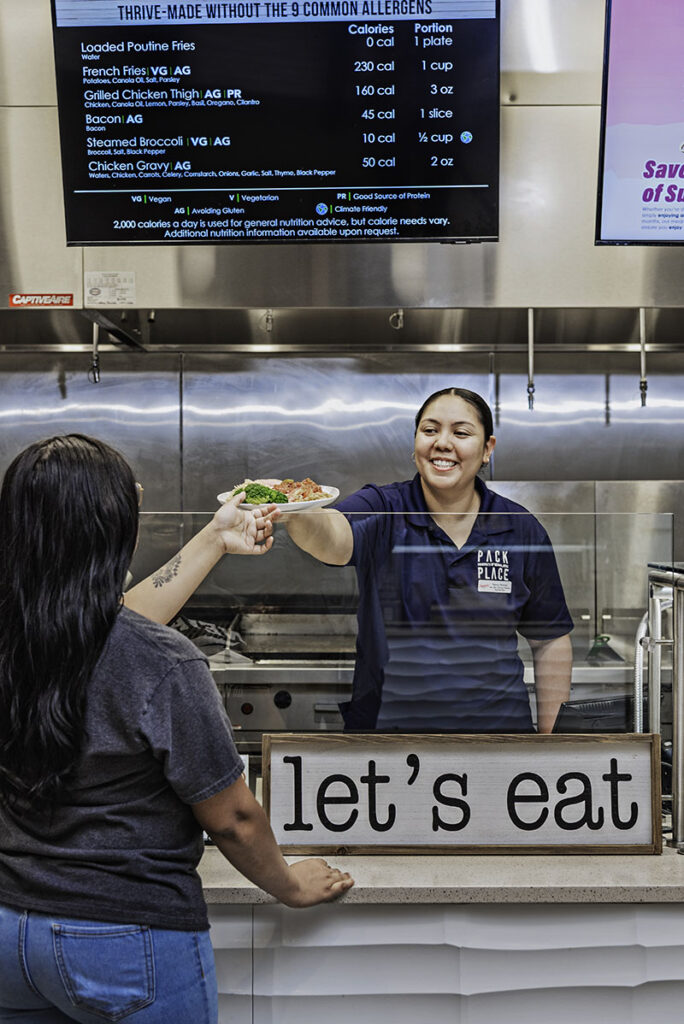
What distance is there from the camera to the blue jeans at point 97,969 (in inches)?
44.2

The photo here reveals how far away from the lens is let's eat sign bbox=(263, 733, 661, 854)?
1540 mm

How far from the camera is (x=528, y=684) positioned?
5.17ft

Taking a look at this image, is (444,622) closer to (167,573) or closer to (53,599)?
(167,573)

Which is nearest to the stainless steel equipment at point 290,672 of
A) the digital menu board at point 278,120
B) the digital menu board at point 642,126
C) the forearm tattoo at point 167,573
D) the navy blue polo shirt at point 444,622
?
the navy blue polo shirt at point 444,622

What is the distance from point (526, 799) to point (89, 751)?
0.74 m

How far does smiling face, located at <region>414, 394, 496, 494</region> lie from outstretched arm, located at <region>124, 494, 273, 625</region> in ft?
1.71

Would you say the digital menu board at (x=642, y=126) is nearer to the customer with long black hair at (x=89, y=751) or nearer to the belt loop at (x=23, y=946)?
the customer with long black hair at (x=89, y=751)

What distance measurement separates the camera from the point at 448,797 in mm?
1542


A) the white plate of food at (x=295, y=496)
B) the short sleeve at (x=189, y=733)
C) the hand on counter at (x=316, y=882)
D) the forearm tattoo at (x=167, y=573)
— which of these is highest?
the white plate of food at (x=295, y=496)

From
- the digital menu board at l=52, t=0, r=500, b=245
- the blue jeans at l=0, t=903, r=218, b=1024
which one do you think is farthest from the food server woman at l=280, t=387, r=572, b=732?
the digital menu board at l=52, t=0, r=500, b=245

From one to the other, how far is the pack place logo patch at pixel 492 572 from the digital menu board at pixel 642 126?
1.38 metres

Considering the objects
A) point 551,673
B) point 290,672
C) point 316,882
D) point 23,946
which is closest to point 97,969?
point 23,946

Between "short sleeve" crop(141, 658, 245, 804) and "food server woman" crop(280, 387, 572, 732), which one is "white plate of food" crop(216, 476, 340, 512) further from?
"short sleeve" crop(141, 658, 245, 804)

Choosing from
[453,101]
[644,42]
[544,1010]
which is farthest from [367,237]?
[544,1010]
